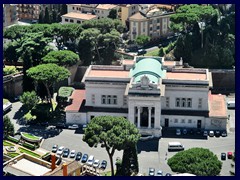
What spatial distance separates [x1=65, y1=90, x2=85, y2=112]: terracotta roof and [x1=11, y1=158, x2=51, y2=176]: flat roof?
430 inches

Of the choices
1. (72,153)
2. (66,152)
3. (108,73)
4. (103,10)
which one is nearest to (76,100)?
(108,73)

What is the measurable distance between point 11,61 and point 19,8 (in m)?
27.2

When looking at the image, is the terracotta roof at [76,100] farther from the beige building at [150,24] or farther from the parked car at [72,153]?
the beige building at [150,24]

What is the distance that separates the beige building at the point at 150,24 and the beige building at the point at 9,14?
20385 millimetres

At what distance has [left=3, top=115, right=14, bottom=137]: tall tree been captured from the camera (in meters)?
58.0

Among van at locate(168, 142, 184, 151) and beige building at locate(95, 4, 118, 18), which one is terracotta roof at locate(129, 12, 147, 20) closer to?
beige building at locate(95, 4, 118, 18)

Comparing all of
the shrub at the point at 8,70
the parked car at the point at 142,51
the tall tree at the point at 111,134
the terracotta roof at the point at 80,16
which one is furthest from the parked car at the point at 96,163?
the terracotta roof at the point at 80,16

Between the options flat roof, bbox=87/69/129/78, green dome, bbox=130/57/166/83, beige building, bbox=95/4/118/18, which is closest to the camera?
green dome, bbox=130/57/166/83

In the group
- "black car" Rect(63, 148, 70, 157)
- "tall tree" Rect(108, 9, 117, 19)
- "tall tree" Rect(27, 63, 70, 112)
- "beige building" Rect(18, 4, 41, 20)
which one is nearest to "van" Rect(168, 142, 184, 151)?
"black car" Rect(63, 148, 70, 157)

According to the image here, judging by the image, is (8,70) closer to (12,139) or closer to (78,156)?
(12,139)

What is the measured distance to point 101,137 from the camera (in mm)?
49500

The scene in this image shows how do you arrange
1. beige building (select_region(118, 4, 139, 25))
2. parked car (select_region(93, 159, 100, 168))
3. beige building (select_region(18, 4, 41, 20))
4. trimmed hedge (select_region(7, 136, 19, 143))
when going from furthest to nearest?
beige building (select_region(18, 4, 41, 20)) < beige building (select_region(118, 4, 139, 25)) < trimmed hedge (select_region(7, 136, 19, 143)) < parked car (select_region(93, 159, 100, 168))

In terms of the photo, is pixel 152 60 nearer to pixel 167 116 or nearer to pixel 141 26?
pixel 167 116

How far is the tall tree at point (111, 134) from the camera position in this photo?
49.5 meters
